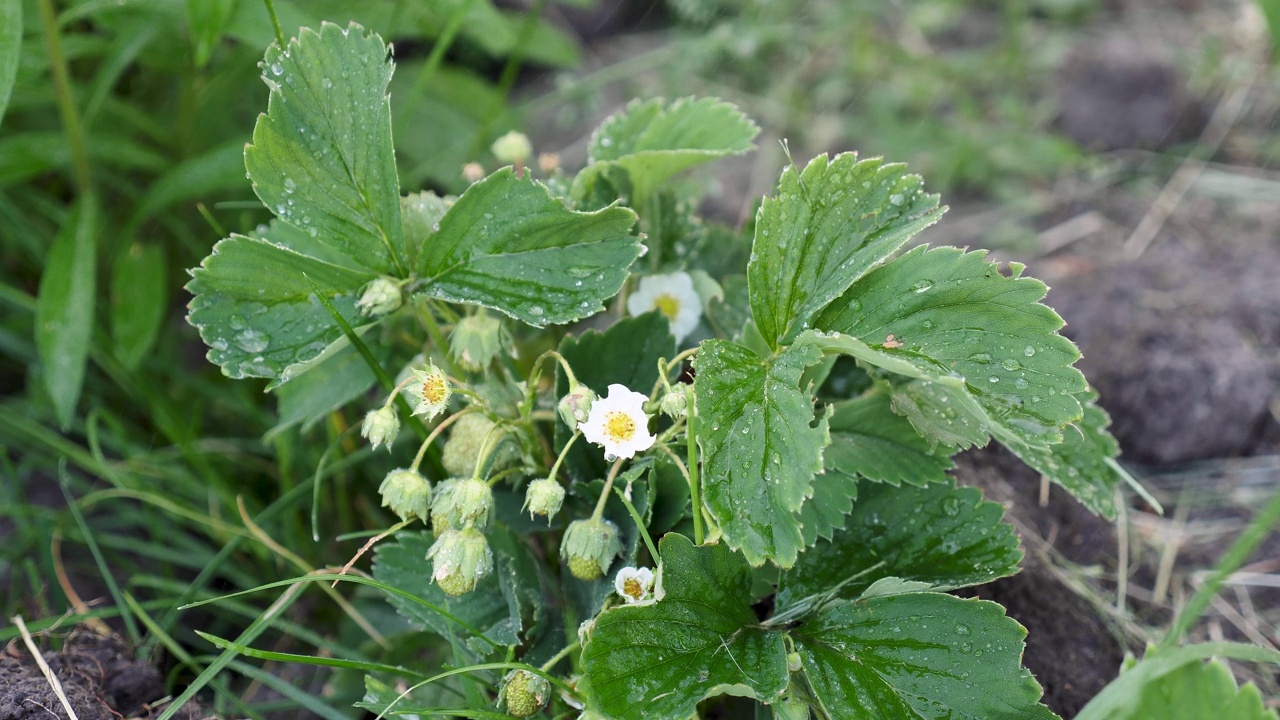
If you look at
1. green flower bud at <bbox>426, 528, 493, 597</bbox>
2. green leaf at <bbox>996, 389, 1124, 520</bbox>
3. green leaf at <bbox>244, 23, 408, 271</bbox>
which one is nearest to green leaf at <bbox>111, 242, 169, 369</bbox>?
green leaf at <bbox>244, 23, 408, 271</bbox>

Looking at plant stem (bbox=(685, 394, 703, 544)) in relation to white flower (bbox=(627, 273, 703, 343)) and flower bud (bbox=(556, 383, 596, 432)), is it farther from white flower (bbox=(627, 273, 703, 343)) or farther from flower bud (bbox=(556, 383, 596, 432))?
white flower (bbox=(627, 273, 703, 343))

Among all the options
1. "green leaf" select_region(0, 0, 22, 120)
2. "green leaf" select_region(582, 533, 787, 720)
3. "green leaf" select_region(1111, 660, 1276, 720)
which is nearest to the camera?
"green leaf" select_region(1111, 660, 1276, 720)

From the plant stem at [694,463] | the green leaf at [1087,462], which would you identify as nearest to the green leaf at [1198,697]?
the green leaf at [1087,462]

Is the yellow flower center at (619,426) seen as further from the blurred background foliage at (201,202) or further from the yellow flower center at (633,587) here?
the blurred background foliage at (201,202)

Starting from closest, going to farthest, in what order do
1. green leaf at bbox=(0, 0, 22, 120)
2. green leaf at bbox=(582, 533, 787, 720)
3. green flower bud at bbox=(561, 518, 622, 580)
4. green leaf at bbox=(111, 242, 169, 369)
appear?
green leaf at bbox=(582, 533, 787, 720) < green flower bud at bbox=(561, 518, 622, 580) < green leaf at bbox=(0, 0, 22, 120) < green leaf at bbox=(111, 242, 169, 369)

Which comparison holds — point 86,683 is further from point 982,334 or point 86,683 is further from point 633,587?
point 982,334

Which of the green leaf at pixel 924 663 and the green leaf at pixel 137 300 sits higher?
the green leaf at pixel 137 300

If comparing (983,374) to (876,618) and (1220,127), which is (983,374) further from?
(1220,127)
